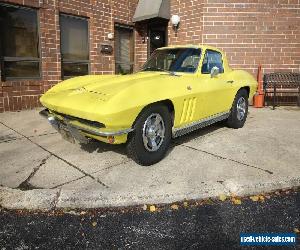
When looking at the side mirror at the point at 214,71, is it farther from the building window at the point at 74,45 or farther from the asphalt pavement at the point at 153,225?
the building window at the point at 74,45

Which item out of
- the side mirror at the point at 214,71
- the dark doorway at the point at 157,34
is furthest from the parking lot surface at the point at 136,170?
the dark doorway at the point at 157,34

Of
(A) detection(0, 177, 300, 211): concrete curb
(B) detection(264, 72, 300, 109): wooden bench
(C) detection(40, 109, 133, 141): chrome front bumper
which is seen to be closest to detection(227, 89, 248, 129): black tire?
(A) detection(0, 177, 300, 211): concrete curb

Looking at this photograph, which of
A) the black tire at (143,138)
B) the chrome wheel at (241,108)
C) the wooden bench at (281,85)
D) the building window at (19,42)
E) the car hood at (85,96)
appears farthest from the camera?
the wooden bench at (281,85)

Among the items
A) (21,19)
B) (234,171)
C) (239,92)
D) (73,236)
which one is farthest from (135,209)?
(21,19)

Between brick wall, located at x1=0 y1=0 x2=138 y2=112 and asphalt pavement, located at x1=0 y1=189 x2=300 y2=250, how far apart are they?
563cm

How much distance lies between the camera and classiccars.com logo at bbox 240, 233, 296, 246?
2.42 metres

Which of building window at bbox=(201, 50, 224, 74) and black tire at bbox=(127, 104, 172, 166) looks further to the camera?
building window at bbox=(201, 50, 224, 74)

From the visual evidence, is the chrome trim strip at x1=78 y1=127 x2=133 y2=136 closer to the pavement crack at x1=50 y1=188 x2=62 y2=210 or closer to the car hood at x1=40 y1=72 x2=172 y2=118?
the car hood at x1=40 y1=72 x2=172 y2=118

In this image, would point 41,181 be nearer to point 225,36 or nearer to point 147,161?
point 147,161

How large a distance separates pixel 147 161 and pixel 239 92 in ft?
9.88

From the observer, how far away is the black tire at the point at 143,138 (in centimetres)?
361

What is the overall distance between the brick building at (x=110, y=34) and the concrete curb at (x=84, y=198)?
5.24 meters

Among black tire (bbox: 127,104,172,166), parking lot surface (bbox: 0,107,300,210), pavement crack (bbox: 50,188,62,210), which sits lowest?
pavement crack (bbox: 50,188,62,210)

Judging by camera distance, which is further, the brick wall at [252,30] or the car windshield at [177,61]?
the brick wall at [252,30]
